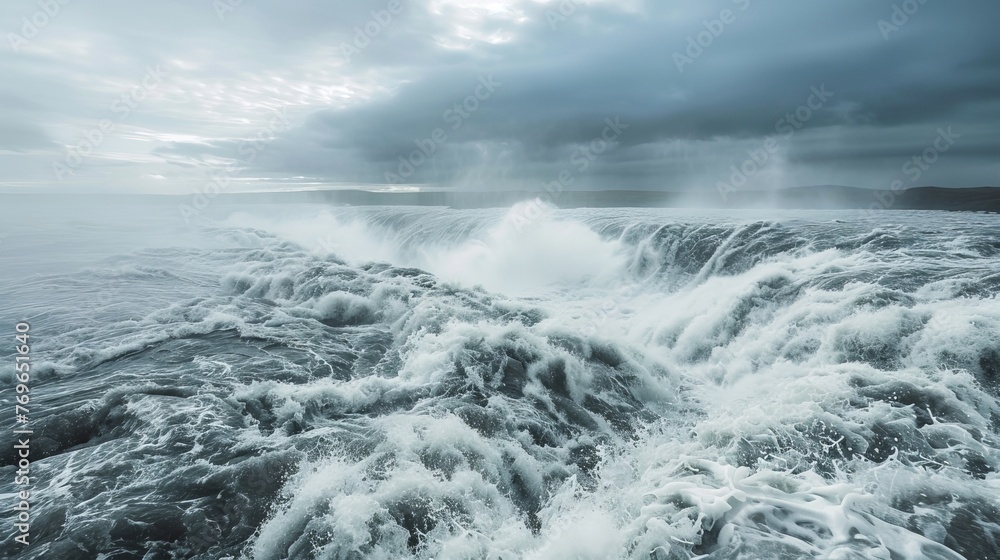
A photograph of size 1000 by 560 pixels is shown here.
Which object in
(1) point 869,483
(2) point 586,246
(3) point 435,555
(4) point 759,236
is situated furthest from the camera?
(2) point 586,246

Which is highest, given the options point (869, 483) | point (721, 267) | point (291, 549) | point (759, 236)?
point (759, 236)

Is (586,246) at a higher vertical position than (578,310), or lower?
higher

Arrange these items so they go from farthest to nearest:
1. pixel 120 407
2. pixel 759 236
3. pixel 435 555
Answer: pixel 759 236 < pixel 120 407 < pixel 435 555

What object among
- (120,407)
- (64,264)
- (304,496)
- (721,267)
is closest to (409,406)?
(304,496)

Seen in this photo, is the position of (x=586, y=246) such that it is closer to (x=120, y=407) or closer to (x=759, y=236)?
(x=759, y=236)

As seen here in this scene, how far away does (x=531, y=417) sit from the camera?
27.5 feet

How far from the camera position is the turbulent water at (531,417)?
16.4ft

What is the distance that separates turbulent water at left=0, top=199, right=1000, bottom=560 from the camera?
16.4 ft

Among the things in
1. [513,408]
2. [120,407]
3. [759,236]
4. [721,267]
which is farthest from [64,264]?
[759,236]

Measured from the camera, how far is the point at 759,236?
18.9m

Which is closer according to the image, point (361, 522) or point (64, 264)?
point (361, 522)

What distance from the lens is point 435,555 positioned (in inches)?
194

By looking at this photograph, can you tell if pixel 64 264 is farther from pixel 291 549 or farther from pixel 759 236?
pixel 759 236

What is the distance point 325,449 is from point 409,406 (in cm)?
187
